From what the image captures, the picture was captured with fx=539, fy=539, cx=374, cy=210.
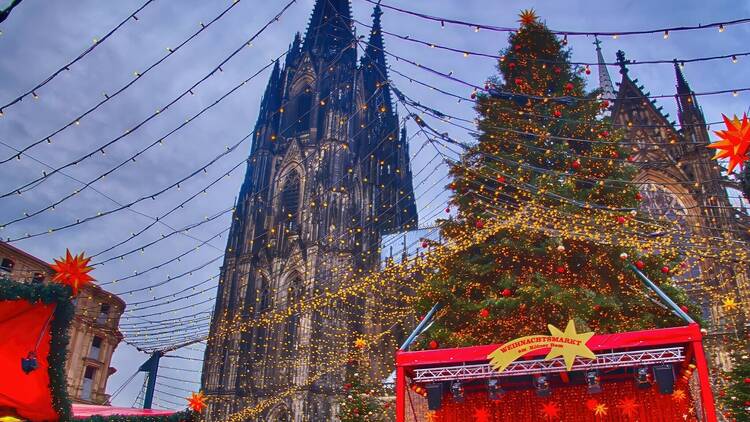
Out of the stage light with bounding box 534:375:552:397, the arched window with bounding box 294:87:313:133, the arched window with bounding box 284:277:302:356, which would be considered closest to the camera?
the stage light with bounding box 534:375:552:397

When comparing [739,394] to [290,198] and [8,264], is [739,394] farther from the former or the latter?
[290,198]

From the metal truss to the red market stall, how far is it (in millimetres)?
13

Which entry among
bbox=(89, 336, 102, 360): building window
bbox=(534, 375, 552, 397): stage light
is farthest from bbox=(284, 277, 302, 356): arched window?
bbox=(534, 375, 552, 397): stage light

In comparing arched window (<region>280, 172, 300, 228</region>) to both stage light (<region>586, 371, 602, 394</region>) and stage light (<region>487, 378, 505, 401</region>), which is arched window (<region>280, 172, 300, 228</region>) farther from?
stage light (<region>586, 371, 602, 394</region>)

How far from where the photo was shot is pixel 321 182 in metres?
28.1

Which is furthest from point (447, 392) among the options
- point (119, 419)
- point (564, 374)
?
point (119, 419)

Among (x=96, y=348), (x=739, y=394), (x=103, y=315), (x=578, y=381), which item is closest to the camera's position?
(x=739, y=394)

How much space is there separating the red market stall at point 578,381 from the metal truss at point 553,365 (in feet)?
0.04

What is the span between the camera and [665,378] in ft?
24.6

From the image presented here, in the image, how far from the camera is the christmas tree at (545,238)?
29.7ft

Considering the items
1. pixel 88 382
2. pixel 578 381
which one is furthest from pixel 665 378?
pixel 88 382

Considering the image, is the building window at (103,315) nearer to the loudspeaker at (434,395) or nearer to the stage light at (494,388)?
the loudspeaker at (434,395)

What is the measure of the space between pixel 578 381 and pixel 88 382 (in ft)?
70.0

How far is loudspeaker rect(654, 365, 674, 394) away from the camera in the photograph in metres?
7.45
